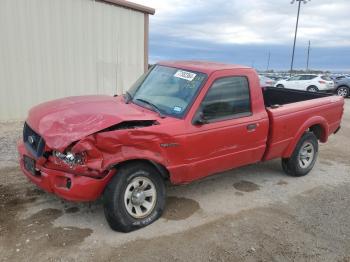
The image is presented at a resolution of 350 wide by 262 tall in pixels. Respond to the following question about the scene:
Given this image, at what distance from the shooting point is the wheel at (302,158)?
592 cm

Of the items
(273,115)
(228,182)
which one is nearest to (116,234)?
(228,182)

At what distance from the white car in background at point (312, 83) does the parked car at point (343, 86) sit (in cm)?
53

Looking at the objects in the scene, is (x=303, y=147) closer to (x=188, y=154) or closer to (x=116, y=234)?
(x=188, y=154)

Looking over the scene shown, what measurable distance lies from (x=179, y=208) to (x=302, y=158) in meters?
2.72

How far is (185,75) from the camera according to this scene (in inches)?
185

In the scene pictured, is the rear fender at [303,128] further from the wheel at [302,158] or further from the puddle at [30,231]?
the puddle at [30,231]

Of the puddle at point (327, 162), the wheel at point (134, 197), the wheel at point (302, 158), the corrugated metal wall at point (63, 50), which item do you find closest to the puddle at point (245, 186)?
the wheel at point (302, 158)

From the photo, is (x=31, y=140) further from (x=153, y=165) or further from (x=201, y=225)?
(x=201, y=225)

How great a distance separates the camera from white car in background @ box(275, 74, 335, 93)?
23094 mm

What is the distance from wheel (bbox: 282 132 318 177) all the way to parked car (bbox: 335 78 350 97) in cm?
1906

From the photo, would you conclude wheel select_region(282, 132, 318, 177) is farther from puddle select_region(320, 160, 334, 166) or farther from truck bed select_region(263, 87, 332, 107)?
truck bed select_region(263, 87, 332, 107)

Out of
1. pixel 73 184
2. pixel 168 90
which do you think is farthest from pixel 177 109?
pixel 73 184

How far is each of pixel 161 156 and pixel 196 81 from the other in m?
1.13

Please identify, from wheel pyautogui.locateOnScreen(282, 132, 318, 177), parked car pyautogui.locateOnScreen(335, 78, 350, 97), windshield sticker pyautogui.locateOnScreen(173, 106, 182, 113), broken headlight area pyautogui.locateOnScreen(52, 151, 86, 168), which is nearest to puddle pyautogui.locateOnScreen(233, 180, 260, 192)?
wheel pyautogui.locateOnScreen(282, 132, 318, 177)
